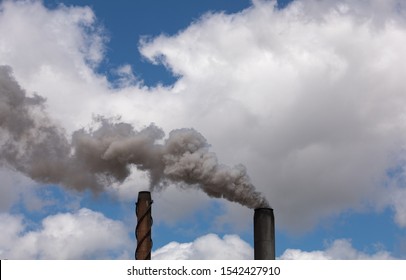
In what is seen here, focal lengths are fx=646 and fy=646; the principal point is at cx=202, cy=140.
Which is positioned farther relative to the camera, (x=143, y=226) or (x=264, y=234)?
(x=264, y=234)

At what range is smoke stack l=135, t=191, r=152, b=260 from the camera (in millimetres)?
22891

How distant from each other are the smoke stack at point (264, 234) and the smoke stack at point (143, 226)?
4.00 m

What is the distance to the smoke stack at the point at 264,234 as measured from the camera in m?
23.8

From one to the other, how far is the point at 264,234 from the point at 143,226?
4.52 m

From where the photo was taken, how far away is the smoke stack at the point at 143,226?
A: 75.1 ft

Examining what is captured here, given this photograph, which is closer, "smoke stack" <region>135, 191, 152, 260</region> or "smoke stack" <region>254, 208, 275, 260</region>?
"smoke stack" <region>135, 191, 152, 260</region>

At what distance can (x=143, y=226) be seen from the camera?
76.2ft

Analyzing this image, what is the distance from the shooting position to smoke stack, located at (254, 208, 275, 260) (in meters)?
23.8

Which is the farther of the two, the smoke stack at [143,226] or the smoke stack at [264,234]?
the smoke stack at [264,234]

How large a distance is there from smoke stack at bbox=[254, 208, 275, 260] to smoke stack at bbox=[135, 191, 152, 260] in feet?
13.1
